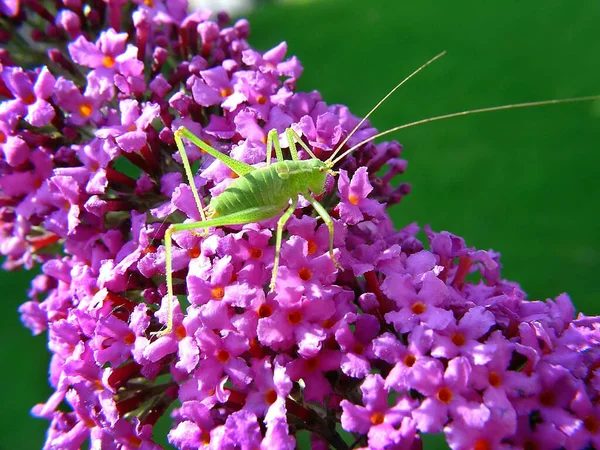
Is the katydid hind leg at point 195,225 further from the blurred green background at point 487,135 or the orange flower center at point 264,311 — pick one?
the blurred green background at point 487,135

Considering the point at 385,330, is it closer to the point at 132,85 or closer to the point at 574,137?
the point at 132,85

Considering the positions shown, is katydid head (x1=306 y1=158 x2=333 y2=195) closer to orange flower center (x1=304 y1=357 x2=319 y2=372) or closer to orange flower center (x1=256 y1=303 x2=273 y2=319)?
orange flower center (x1=256 y1=303 x2=273 y2=319)

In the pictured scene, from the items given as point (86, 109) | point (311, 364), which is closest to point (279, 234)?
point (311, 364)

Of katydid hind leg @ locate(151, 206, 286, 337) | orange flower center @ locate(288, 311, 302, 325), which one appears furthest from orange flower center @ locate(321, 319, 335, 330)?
katydid hind leg @ locate(151, 206, 286, 337)

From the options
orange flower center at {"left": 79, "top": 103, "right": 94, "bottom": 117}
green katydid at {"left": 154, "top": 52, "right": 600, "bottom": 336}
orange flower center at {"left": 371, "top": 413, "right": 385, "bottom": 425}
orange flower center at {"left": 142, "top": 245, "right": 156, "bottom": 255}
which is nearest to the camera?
orange flower center at {"left": 371, "top": 413, "right": 385, "bottom": 425}

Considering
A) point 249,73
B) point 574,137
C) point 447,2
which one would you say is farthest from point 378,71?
point 249,73

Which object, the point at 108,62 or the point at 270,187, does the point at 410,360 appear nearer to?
Result: the point at 270,187
